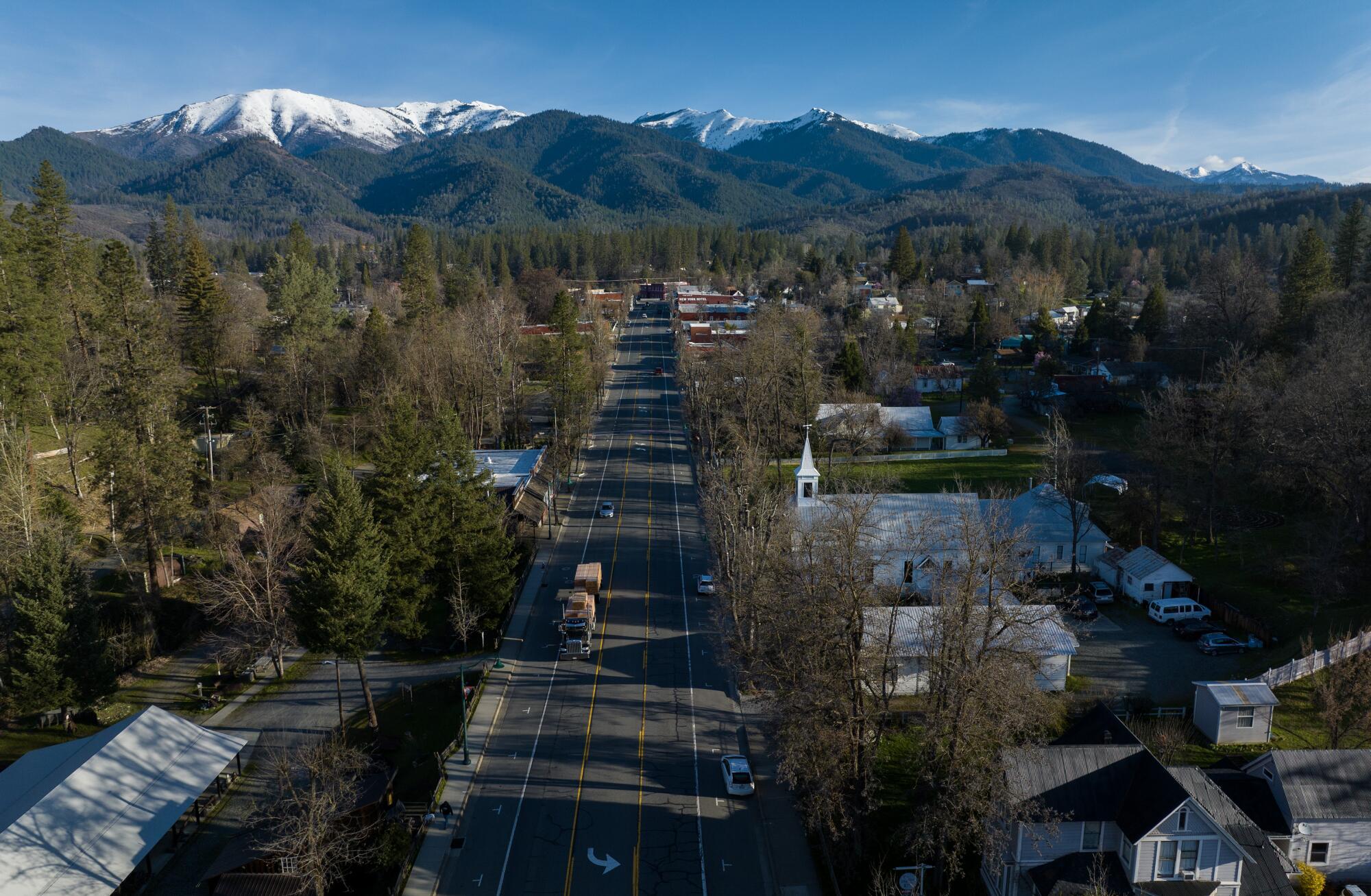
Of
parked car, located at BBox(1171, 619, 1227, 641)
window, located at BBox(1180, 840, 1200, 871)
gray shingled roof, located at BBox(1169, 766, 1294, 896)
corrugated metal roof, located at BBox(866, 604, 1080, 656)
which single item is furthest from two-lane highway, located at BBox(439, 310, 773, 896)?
parked car, located at BBox(1171, 619, 1227, 641)

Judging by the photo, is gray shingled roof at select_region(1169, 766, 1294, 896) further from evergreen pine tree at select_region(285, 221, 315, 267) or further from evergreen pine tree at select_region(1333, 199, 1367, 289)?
evergreen pine tree at select_region(285, 221, 315, 267)

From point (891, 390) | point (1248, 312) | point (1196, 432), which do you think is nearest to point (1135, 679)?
point (1196, 432)

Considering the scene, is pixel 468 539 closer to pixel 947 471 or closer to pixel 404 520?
pixel 404 520

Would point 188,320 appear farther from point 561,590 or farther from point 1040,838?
point 1040,838

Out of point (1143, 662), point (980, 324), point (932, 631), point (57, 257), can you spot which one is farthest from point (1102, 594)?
point (980, 324)

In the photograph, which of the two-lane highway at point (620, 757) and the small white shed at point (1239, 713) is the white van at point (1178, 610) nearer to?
the small white shed at point (1239, 713)

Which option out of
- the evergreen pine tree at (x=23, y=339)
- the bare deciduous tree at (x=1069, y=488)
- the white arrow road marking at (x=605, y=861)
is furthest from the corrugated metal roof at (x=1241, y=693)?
the evergreen pine tree at (x=23, y=339)

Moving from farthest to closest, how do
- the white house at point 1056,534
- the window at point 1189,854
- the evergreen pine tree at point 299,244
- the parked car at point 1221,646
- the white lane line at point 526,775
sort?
the evergreen pine tree at point 299,244 < the white house at point 1056,534 < the parked car at point 1221,646 < the white lane line at point 526,775 < the window at point 1189,854
